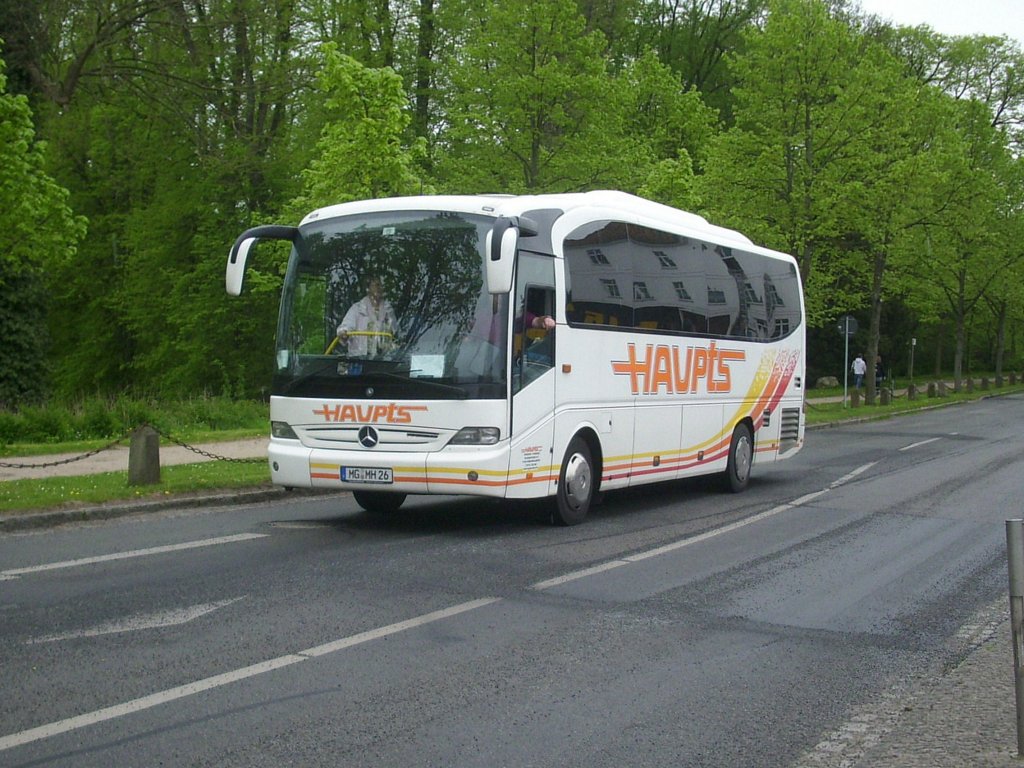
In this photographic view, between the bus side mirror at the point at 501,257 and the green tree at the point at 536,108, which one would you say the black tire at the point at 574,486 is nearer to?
the bus side mirror at the point at 501,257

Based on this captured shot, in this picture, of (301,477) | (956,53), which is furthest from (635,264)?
(956,53)

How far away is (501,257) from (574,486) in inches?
122

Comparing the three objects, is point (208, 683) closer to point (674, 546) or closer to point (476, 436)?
point (476, 436)

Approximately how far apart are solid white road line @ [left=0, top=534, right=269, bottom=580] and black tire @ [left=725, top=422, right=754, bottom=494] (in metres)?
7.79

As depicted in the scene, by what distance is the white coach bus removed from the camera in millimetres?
11484

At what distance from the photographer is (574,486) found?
1274 centimetres

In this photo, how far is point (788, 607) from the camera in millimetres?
8781

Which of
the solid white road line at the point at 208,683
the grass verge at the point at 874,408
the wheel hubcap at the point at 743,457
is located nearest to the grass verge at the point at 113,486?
the solid white road line at the point at 208,683

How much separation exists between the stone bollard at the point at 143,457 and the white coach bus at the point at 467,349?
9.26 ft

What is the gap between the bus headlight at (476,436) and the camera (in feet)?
37.5

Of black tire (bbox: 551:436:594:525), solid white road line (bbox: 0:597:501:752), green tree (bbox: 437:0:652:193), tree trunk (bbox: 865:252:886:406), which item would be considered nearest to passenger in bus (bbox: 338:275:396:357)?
black tire (bbox: 551:436:594:525)

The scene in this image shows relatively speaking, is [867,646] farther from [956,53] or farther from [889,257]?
[956,53]

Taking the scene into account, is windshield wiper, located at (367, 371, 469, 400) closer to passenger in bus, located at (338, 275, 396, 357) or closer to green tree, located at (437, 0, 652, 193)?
passenger in bus, located at (338, 275, 396, 357)

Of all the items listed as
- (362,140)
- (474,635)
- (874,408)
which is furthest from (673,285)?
(874,408)
